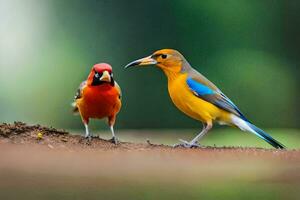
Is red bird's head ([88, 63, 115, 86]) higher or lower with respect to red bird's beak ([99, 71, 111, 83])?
higher

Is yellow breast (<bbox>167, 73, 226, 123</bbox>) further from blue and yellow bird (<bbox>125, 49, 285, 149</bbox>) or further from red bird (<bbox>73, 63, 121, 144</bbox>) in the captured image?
red bird (<bbox>73, 63, 121, 144</bbox>)

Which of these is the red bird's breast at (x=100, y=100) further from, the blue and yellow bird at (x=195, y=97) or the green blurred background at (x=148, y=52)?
the green blurred background at (x=148, y=52)

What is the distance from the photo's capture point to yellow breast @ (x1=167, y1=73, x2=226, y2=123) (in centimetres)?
252

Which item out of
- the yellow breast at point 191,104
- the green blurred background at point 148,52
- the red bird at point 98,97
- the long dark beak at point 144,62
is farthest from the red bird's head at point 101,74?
the green blurred background at point 148,52

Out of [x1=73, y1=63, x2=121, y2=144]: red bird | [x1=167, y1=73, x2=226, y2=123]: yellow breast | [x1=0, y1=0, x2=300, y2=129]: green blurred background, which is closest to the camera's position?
[x1=73, y1=63, x2=121, y2=144]: red bird

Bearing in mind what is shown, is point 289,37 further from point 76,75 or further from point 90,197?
point 90,197

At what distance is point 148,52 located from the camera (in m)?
9.16

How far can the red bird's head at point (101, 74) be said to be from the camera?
2.22 metres

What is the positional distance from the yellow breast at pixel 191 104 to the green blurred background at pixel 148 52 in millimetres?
5575

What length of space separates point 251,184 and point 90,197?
0.16 m

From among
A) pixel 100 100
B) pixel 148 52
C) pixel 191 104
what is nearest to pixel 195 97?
pixel 191 104

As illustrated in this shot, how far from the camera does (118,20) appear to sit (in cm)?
947

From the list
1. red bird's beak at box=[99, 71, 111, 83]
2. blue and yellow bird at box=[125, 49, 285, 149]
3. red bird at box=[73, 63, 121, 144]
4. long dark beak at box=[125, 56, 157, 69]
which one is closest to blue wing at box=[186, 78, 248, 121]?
blue and yellow bird at box=[125, 49, 285, 149]

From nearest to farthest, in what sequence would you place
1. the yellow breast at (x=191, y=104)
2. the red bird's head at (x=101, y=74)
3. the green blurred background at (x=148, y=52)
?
1. the red bird's head at (x=101, y=74)
2. the yellow breast at (x=191, y=104)
3. the green blurred background at (x=148, y=52)
